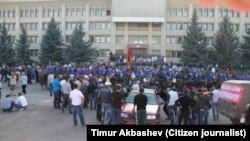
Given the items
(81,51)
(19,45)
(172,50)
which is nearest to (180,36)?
(172,50)

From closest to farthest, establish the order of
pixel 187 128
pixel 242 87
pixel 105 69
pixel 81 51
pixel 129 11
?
pixel 187 128 < pixel 242 87 < pixel 105 69 < pixel 81 51 < pixel 129 11

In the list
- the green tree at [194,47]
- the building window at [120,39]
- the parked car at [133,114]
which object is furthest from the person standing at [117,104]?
the building window at [120,39]

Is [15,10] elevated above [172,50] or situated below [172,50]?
above

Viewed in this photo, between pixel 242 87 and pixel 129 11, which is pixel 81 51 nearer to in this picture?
pixel 129 11

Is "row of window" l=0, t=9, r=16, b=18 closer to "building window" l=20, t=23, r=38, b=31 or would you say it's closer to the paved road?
"building window" l=20, t=23, r=38, b=31

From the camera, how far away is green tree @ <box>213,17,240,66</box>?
49.5 meters

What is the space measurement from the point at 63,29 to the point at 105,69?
3459 centimetres

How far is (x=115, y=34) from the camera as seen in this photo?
6359cm

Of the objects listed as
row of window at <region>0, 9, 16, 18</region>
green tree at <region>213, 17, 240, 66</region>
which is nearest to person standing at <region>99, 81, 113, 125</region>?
green tree at <region>213, 17, 240, 66</region>

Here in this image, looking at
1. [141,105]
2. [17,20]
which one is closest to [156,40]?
[17,20]

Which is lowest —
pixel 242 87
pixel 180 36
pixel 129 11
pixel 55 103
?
pixel 55 103
